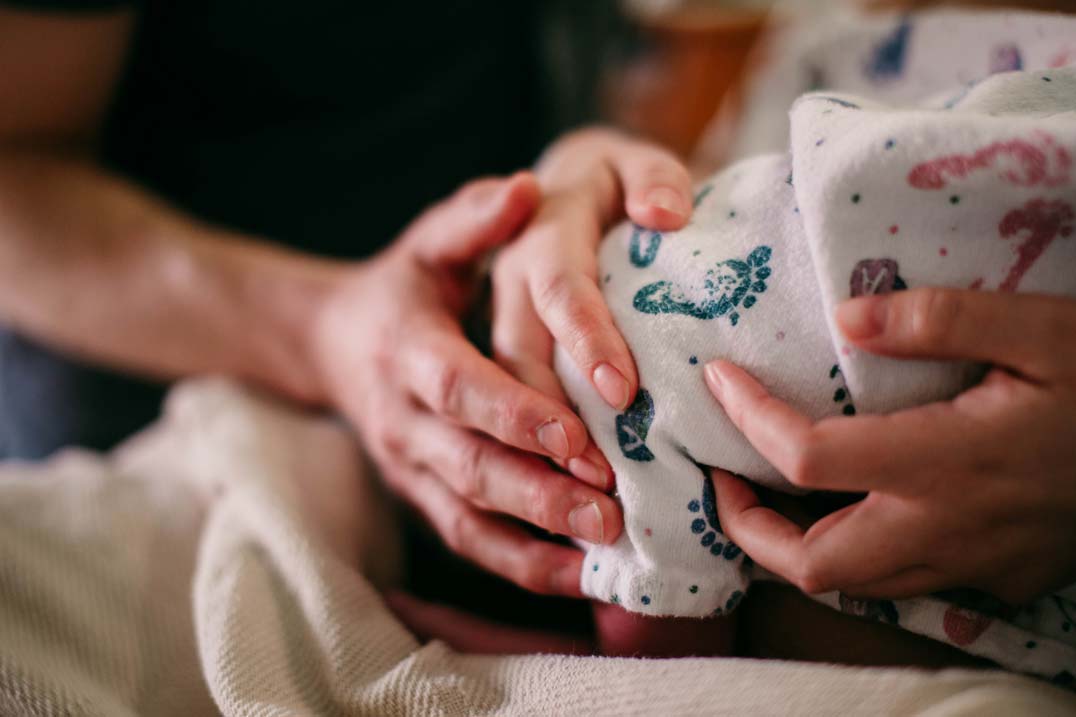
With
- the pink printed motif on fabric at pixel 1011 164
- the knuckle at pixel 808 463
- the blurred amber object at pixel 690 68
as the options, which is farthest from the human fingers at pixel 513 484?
the blurred amber object at pixel 690 68

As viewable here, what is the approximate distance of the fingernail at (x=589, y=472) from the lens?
1.35ft

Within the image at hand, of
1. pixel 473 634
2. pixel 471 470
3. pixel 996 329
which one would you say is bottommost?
pixel 473 634

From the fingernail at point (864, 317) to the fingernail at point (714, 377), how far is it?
0.22 ft

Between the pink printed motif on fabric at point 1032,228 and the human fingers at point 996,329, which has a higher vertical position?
the pink printed motif on fabric at point 1032,228

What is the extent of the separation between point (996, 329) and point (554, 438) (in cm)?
22

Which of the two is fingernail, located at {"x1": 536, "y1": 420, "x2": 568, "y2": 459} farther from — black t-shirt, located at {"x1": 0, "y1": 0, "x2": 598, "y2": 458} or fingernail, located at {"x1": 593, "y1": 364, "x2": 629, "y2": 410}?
black t-shirt, located at {"x1": 0, "y1": 0, "x2": 598, "y2": 458}

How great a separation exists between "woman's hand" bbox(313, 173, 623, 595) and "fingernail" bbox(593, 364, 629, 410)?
1.1 inches

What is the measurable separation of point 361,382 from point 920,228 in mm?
419

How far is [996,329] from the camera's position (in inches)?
12.6

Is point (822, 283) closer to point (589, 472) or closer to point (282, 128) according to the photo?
point (589, 472)

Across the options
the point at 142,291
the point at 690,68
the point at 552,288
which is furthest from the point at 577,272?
the point at 690,68

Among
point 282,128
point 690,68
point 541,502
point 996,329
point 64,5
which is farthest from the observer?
point 690,68

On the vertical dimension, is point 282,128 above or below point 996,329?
below

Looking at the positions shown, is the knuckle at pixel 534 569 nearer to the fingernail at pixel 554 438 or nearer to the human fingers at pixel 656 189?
the fingernail at pixel 554 438
